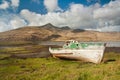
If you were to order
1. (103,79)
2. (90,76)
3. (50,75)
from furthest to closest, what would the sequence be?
(50,75) < (90,76) < (103,79)

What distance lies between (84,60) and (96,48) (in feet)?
12.0

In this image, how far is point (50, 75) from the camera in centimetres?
2131

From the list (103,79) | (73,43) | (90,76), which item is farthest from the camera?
(73,43)

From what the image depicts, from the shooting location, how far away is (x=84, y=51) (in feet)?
142

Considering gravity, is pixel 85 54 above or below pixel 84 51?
below

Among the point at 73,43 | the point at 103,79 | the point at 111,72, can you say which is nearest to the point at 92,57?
the point at 73,43

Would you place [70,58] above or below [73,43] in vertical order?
below

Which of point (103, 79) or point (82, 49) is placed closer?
point (103, 79)

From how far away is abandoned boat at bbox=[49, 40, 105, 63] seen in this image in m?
42.1

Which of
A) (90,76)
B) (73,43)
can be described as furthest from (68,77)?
(73,43)

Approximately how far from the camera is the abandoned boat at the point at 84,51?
42.1 m

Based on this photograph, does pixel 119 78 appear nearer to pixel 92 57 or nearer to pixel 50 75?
pixel 50 75

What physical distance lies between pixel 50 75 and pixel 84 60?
2340 cm

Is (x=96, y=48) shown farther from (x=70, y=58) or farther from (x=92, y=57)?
(x=70, y=58)
